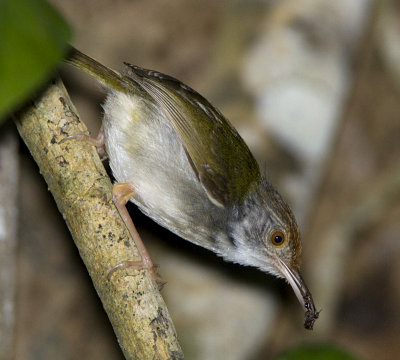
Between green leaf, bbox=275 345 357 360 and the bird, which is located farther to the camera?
the bird

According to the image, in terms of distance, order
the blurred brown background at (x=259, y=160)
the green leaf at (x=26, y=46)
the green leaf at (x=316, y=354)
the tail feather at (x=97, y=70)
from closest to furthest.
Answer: the green leaf at (x=26, y=46) < the green leaf at (x=316, y=354) < the tail feather at (x=97, y=70) < the blurred brown background at (x=259, y=160)

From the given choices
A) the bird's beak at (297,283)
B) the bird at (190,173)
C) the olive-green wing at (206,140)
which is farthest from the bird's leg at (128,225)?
the bird's beak at (297,283)

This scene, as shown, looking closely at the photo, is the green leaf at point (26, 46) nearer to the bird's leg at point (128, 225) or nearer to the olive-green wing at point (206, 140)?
the bird's leg at point (128, 225)

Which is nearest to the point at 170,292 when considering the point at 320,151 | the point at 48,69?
the point at 320,151

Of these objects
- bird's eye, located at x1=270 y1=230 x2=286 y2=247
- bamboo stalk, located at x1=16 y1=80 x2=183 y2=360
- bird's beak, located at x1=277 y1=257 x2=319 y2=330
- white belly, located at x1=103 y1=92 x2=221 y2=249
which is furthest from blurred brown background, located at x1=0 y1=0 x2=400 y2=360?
bamboo stalk, located at x1=16 y1=80 x2=183 y2=360

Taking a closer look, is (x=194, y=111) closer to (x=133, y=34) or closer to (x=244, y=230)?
(x=244, y=230)

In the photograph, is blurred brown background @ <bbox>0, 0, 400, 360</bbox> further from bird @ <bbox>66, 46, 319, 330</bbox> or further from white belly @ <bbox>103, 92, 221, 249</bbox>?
white belly @ <bbox>103, 92, 221, 249</bbox>
